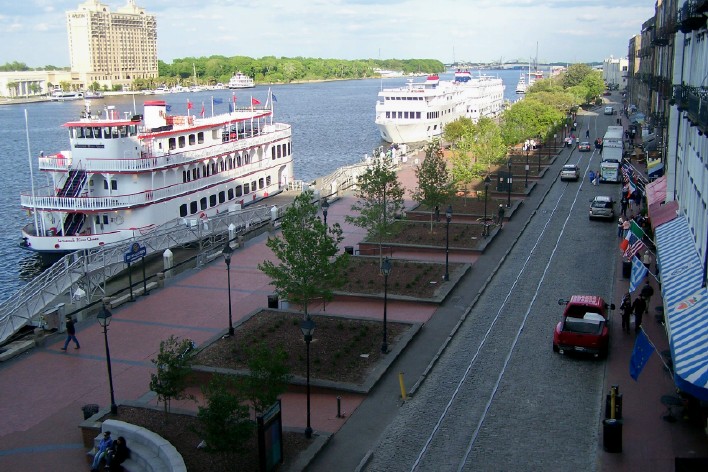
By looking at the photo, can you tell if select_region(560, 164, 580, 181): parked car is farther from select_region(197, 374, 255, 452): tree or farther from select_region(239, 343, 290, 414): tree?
select_region(197, 374, 255, 452): tree

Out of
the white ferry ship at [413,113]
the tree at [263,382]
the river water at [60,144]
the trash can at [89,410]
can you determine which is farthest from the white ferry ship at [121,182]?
the white ferry ship at [413,113]

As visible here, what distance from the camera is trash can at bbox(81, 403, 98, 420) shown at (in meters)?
17.5

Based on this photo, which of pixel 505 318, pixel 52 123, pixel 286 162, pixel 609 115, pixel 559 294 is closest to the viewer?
pixel 505 318

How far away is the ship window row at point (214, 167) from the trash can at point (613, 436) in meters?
32.0

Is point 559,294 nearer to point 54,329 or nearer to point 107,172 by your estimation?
point 54,329

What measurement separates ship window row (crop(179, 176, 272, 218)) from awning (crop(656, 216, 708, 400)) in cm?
2637

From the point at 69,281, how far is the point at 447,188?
18143mm

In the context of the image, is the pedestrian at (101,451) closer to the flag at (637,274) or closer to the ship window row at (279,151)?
the flag at (637,274)

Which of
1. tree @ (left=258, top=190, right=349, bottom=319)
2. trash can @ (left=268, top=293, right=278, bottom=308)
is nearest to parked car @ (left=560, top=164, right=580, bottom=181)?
trash can @ (left=268, top=293, right=278, bottom=308)

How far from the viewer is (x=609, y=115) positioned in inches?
4572

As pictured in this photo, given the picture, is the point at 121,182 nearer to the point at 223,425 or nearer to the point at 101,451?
the point at 101,451

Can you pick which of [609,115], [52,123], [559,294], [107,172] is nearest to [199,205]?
[107,172]

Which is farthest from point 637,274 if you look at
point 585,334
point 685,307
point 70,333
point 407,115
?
point 407,115

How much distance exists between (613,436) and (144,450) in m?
9.89
